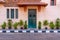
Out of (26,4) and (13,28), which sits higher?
(26,4)

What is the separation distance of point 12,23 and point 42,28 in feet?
8.87

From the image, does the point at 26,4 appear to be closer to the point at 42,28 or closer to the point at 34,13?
the point at 34,13

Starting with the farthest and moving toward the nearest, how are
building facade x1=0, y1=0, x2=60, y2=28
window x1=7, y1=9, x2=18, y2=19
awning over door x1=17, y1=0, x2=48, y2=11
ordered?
window x1=7, y1=9, x2=18, y2=19 → building facade x1=0, y1=0, x2=60, y2=28 → awning over door x1=17, y1=0, x2=48, y2=11

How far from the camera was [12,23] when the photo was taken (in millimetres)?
19469

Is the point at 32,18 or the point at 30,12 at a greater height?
the point at 30,12

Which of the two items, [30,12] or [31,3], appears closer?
[31,3]

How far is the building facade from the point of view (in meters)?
19.4

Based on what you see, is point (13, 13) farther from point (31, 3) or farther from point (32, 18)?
point (31, 3)

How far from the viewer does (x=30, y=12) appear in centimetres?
1959

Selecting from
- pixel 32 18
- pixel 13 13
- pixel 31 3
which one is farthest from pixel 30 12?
pixel 13 13

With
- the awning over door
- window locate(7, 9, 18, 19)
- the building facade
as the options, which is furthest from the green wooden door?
window locate(7, 9, 18, 19)

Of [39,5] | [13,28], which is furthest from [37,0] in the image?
[13,28]

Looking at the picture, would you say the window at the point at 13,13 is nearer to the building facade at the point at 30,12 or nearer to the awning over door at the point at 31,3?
the building facade at the point at 30,12

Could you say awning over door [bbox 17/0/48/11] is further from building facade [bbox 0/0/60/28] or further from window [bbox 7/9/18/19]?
window [bbox 7/9/18/19]
